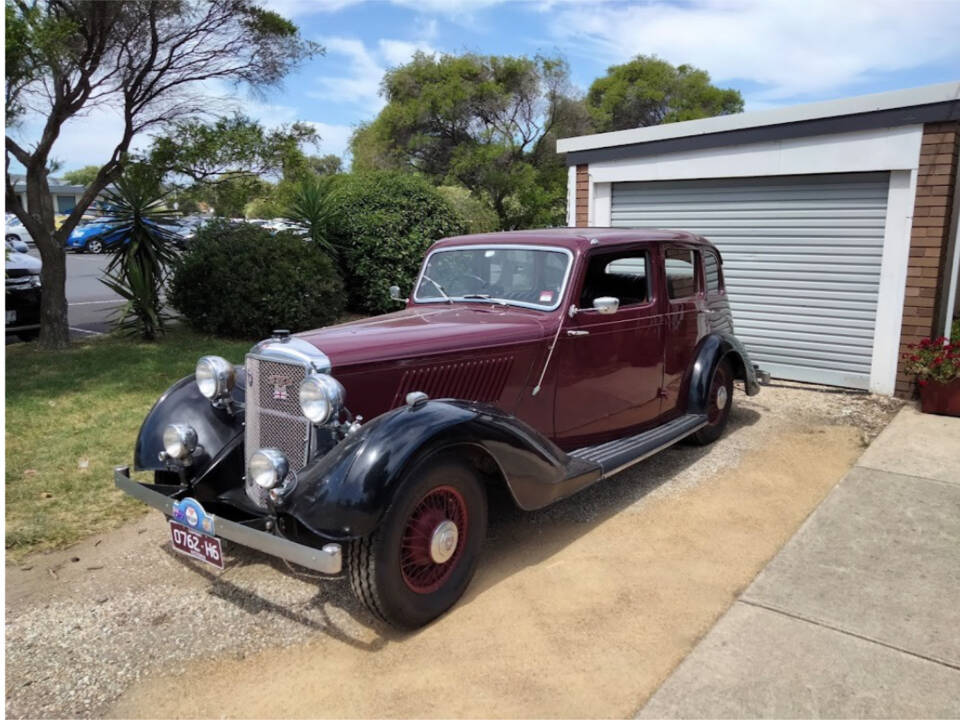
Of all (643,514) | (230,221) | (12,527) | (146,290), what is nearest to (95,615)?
(12,527)

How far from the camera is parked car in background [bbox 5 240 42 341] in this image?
28.2ft

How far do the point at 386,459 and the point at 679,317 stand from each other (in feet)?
9.95

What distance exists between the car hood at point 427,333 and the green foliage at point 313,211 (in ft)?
21.3

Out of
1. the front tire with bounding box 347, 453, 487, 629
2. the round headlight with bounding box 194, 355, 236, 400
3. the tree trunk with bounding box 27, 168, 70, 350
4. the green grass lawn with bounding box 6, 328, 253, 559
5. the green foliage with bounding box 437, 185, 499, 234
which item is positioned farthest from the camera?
the green foliage with bounding box 437, 185, 499, 234

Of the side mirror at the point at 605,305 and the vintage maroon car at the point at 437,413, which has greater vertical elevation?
the side mirror at the point at 605,305

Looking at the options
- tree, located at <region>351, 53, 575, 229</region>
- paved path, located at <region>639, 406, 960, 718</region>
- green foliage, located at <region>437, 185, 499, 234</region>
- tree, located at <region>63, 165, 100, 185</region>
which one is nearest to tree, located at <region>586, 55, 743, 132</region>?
tree, located at <region>351, 53, 575, 229</region>

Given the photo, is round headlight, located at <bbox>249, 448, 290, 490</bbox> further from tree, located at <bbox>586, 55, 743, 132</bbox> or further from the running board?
tree, located at <bbox>586, 55, 743, 132</bbox>

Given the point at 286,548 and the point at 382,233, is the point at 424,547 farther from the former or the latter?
the point at 382,233

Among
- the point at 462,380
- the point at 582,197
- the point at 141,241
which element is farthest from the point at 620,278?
the point at 141,241

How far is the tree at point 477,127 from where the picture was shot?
22375 mm

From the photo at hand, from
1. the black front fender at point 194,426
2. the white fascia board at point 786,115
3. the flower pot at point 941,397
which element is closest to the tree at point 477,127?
the white fascia board at point 786,115

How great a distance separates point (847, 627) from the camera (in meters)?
3.01

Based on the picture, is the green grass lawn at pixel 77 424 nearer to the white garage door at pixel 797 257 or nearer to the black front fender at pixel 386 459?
the black front fender at pixel 386 459

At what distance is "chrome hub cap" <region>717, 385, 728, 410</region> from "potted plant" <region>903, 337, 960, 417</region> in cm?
209
